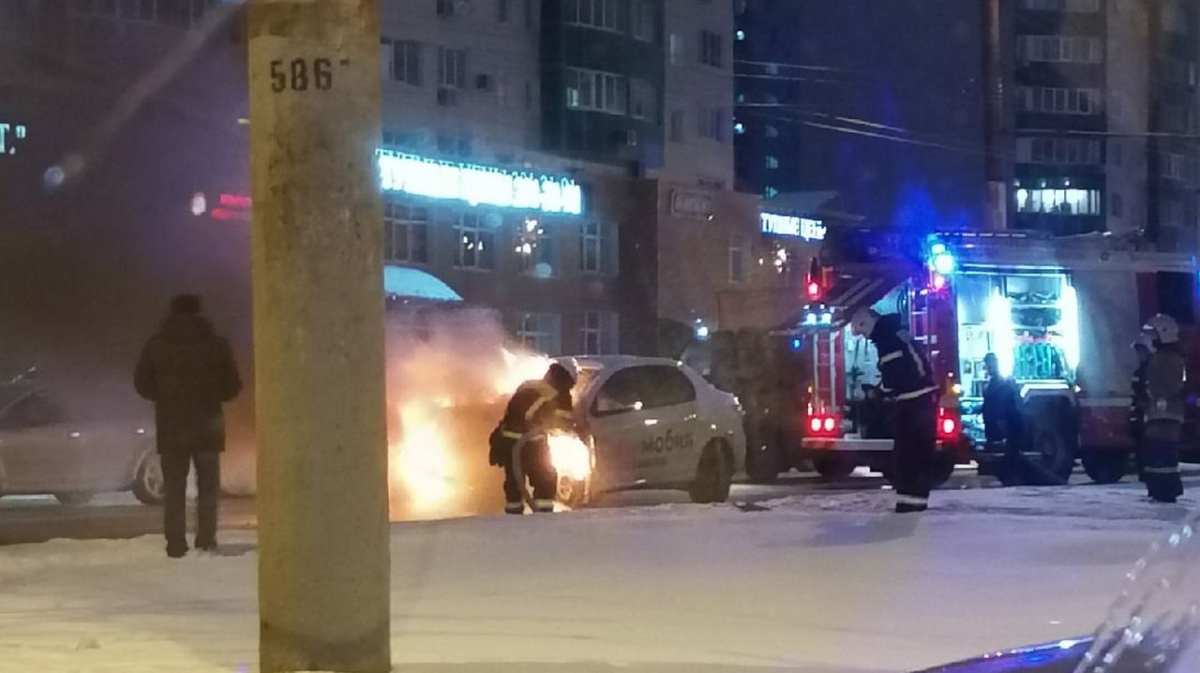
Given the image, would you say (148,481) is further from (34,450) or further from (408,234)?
(408,234)

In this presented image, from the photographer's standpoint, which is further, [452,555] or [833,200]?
[833,200]

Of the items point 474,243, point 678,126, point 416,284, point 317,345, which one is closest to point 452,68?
point 474,243

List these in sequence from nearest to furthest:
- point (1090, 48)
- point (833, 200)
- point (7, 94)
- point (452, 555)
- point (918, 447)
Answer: point (452, 555), point (918, 447), point (7, 94), point (833, 200), point (1090, 48)

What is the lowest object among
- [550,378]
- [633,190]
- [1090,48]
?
[550,378]

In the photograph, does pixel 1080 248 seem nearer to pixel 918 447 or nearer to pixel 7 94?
pixel 918 447

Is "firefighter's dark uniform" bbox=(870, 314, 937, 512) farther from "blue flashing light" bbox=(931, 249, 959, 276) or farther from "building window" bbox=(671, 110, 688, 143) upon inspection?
"building window" bbox=(671, 110, 688, 143)

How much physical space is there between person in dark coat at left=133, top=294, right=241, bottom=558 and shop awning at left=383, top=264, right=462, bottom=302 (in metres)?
24.8

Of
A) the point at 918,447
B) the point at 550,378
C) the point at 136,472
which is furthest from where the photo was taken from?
the point at 136,472

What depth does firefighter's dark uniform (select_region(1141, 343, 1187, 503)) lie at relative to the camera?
620 inches

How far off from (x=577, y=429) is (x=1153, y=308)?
8.99 meters

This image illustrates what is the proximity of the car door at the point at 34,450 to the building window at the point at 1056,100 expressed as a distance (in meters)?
63.1

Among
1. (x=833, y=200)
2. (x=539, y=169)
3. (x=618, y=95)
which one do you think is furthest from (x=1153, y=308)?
(x=833, y=200)

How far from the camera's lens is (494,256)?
47969mm

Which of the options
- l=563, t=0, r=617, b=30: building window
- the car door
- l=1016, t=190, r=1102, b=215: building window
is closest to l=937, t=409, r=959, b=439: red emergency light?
the car door
